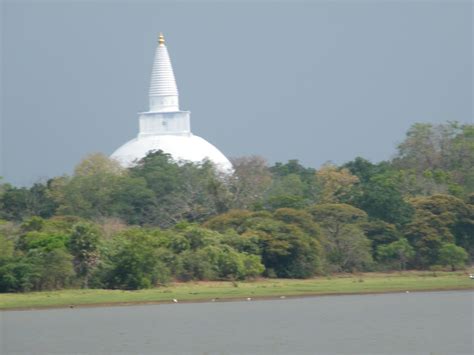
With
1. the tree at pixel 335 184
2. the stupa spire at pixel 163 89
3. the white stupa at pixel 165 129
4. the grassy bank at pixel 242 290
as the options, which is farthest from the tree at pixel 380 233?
the stupa spire at pixel 163 89

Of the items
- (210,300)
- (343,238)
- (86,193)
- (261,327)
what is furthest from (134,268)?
(86,193)

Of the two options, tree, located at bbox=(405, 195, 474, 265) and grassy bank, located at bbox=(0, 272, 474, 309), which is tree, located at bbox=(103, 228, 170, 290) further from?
tree, located at bbox=(405, 195, 474, 265)

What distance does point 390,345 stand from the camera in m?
28.0

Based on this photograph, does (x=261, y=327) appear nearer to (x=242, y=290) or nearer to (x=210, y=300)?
(x=210, y=300)

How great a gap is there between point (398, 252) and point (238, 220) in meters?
5.95

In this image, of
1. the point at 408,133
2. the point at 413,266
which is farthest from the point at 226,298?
the point at 408,133

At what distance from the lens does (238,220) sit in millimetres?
47406

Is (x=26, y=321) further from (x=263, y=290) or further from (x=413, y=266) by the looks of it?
(x=413, y=266)

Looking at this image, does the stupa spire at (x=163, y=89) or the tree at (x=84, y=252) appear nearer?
the tree at (x=84, y=252)

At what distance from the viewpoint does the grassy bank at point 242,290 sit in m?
38.5

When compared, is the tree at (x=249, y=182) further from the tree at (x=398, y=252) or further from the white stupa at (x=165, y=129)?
the white stupa at (x=165, y=129)

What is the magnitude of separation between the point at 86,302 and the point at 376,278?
1174cm

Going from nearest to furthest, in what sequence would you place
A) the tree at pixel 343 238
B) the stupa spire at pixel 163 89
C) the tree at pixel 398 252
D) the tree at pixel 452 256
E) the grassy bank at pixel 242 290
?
the grassy bank at pixel 242 290, the tree at pixel 452 256, the tree at pixel 343 238, the tree at pixel 398 252, the stupa spire at pixel 163 89

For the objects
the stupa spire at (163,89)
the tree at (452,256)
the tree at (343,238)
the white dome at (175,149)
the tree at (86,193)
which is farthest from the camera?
the stupa spire at (163,89)
